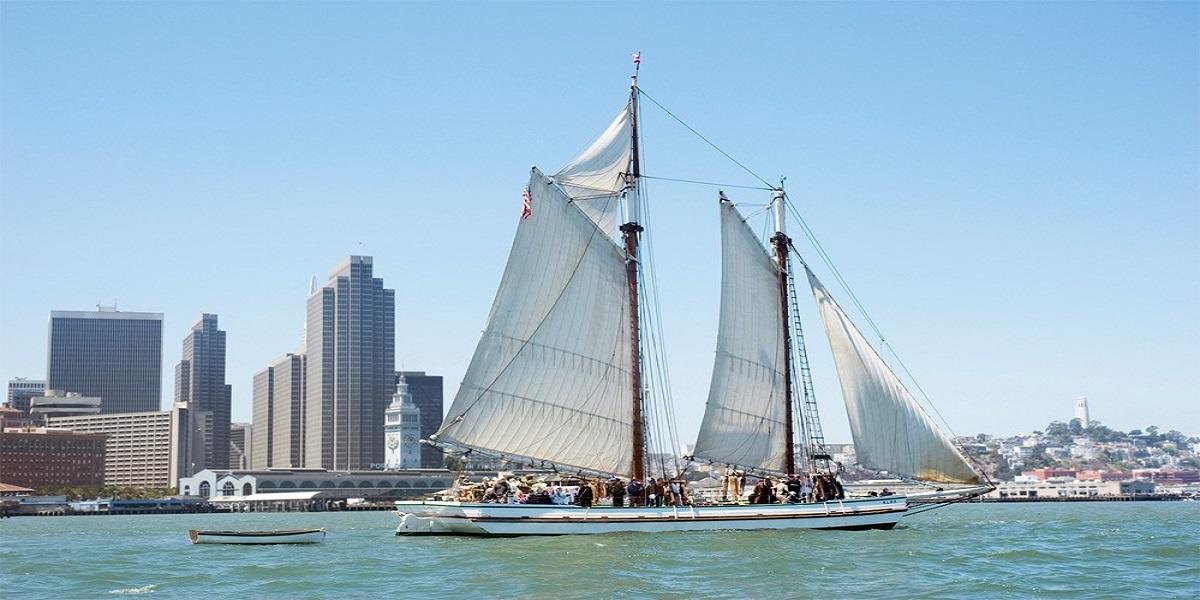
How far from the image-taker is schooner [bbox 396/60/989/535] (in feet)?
192

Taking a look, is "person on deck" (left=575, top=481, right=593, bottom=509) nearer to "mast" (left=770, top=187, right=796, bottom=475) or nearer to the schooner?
the schooner

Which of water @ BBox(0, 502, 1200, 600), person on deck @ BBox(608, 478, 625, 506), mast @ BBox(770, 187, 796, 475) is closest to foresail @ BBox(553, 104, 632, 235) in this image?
mast @ BBox(770, 187, 796, 475)

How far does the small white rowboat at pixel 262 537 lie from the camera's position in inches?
2424

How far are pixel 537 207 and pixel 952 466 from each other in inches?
878

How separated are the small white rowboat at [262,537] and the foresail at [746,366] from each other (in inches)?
732

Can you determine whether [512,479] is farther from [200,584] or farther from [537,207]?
[200,584]

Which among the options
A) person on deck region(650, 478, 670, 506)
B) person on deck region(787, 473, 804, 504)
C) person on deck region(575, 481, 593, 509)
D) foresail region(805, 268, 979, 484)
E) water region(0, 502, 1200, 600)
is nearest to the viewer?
water region(0, 502, 1200, 600)

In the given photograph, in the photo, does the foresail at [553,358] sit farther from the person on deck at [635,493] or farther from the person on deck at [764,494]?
the person on deck at [764,494]

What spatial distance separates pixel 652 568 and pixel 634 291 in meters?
21.3

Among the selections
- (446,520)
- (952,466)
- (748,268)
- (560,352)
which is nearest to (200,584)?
(446,520)

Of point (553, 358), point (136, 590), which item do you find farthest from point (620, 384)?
point (136, 590)

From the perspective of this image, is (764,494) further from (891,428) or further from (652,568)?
(652,568)

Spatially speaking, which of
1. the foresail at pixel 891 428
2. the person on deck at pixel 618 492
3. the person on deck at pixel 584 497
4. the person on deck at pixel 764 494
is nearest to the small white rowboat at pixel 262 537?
the person on deck at pixel 584 497

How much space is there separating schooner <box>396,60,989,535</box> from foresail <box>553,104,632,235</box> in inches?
3.1
